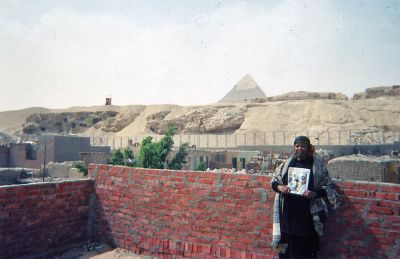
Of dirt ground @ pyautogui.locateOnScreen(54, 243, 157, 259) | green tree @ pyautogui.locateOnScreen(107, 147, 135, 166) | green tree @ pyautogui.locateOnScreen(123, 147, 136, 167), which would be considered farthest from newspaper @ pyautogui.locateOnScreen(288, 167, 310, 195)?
green tree @ pyautogui.locateOnScreen(123, 147, 136, 167)

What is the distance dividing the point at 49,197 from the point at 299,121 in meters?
37.2

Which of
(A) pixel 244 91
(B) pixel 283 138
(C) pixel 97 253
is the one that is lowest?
(C) pixel 97 253

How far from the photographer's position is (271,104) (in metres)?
44.6

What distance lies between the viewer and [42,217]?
4.29 metres

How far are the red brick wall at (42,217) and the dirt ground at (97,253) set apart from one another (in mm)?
145

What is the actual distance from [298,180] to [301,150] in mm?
287

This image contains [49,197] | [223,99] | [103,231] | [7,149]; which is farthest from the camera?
[223,99]

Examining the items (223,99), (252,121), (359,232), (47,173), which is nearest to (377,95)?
(252,121)

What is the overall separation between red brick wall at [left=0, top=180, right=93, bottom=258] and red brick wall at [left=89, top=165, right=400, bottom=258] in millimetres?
293

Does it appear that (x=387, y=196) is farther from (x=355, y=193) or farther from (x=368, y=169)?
(x=368, y=169)

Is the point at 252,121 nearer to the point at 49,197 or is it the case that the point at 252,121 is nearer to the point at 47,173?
the point at 47,173

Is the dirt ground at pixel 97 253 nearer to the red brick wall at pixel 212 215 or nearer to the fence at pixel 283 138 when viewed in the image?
the red brick wall at pixel 212 215

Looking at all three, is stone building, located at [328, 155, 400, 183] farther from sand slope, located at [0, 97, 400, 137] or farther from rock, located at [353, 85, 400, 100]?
rock, located at [353, 85, 400, 100]

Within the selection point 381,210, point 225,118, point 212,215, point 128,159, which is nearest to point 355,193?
point 381,210
